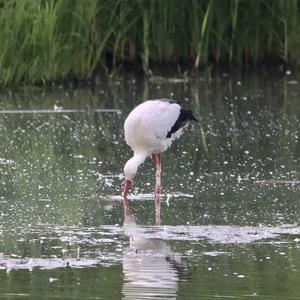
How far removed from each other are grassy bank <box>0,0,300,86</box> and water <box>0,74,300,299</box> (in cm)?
84

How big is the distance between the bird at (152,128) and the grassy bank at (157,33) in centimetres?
499

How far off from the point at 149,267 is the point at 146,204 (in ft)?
6.60

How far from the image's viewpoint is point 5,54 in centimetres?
1455

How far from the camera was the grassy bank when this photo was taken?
15.3m

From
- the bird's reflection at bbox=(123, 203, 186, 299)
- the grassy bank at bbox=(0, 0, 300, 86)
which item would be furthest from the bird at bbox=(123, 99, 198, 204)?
the grassy bank at bbox=(0, 0, 300, 86)

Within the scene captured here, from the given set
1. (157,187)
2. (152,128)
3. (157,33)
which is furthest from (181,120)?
(157,33)

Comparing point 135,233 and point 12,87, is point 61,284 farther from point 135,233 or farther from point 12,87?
point 12,87

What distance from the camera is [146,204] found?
29.7 ft

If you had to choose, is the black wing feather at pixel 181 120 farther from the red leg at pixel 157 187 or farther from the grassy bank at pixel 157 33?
the grassy bank at pixel 157 33

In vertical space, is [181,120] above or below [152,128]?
above

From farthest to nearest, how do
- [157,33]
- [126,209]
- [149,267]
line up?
1. [157,33]
2. [126,209]
3. [149,267]

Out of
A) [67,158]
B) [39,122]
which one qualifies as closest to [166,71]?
[39,122]

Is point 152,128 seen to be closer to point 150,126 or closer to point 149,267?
point 150,126

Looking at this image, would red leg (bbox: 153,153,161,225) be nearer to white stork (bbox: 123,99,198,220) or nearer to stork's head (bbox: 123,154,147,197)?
white stork (bbox: 123,99,198,220)
